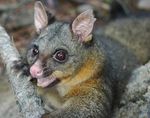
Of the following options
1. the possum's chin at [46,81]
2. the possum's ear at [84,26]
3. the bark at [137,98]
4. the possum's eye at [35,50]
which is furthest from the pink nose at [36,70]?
the bark at [137,98]

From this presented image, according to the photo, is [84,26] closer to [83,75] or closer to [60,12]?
[83,75]

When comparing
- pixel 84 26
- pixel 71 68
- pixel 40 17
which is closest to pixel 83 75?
pixel 71 68

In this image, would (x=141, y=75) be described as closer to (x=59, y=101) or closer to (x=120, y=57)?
(x=120, y=57)

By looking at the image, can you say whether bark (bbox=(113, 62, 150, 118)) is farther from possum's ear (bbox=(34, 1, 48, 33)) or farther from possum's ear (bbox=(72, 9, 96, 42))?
possum's ear (bbox=(34, 1, 48, 33))

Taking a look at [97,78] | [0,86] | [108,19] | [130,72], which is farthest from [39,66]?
[108,19]

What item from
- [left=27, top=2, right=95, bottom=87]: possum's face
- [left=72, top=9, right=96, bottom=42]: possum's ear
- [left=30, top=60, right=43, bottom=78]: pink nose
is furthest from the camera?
[left=72, top=9, right=96, bottom=42]: possum's ear

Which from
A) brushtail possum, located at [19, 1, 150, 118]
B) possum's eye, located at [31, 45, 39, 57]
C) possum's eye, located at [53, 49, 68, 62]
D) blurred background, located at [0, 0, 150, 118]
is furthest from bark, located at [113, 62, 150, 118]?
blurred background, located at [0, 0, 150, 118]

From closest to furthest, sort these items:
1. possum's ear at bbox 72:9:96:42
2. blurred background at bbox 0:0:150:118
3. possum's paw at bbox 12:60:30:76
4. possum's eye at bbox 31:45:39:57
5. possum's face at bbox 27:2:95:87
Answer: possum's face at bbox 27:2:95:87
possum's eye at bbox 31:45:39:57
possum's ear at bbox 72:9:96:42
possum's paw at bbox 12:60:30:76
blurred background at bbox 0:0:150:118
